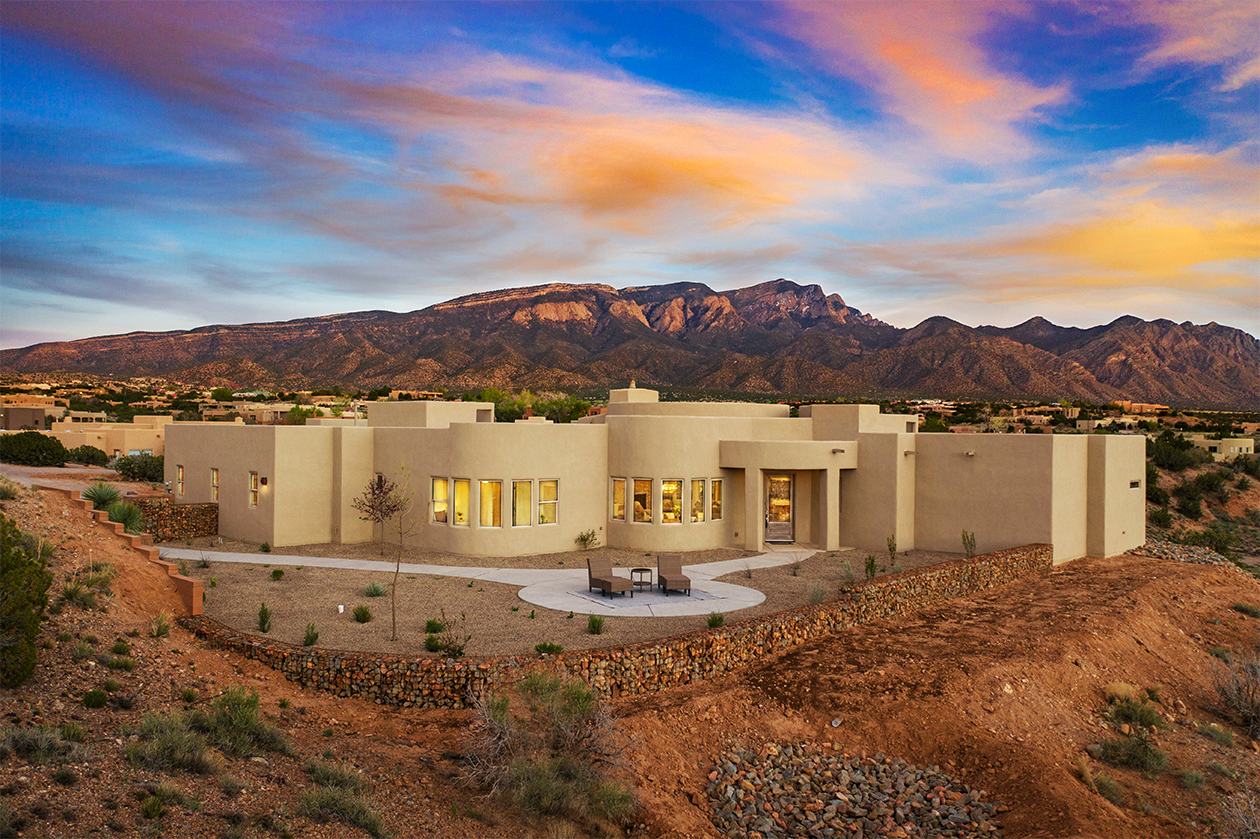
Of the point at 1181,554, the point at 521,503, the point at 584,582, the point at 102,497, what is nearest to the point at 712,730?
the point at 584,582

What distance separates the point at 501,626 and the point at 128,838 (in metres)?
7.16

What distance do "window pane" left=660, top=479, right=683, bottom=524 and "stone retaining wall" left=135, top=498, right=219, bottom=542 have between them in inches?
560

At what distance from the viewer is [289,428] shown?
64.3 ft

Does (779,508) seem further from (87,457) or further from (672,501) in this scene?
(87,457)

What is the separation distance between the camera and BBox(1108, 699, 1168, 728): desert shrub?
11.9 meters

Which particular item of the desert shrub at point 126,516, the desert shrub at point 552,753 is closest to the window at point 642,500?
the desert shrub at point 552,753

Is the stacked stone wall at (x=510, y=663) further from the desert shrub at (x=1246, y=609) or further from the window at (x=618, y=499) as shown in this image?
the desert shrub at (x=1246, y=609)

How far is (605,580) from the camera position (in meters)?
14.7

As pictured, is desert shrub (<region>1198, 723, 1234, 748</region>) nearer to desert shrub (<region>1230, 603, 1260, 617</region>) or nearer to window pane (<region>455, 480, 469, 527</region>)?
desert shrub (<region>1230, 603, 1260, 617</region>)

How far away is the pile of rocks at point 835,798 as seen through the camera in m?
8.67

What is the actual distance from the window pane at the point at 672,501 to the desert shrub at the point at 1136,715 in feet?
36.8

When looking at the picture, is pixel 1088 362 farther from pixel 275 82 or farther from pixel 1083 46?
pixel 275 82

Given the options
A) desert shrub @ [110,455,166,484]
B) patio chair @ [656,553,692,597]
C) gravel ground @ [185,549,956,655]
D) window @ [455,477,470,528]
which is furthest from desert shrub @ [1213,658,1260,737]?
desert shrub @ [110,455,166,484]

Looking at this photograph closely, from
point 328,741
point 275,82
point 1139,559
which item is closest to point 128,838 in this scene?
point 328,741
